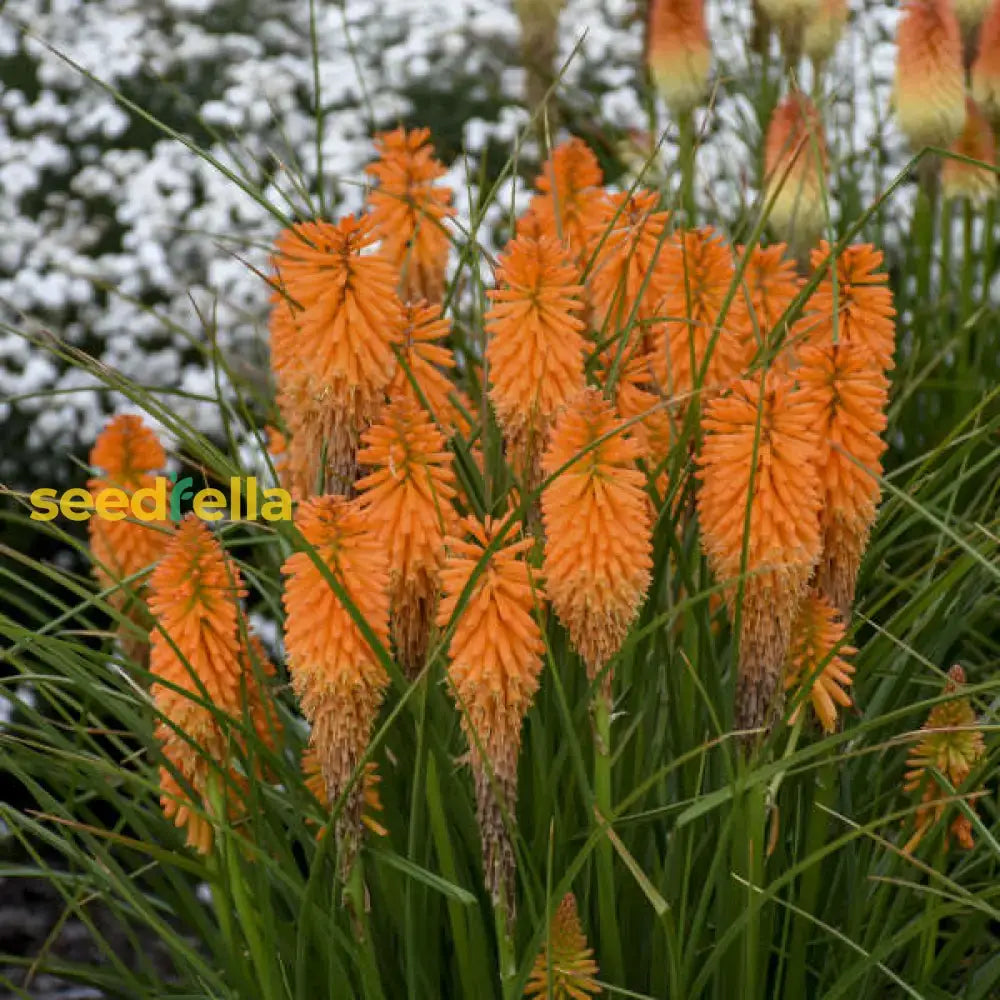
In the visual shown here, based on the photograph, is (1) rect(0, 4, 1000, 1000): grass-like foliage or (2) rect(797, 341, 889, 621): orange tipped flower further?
(2) rect(797, 341, 889, 621): orange tipped flower

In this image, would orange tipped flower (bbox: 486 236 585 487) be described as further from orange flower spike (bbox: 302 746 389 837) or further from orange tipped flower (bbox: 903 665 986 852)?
orange tipped flower (bbox: 903 665 986 852)

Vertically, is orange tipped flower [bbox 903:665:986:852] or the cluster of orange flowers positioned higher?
the cluster of orange flowers

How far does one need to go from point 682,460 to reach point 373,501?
37 centimetres

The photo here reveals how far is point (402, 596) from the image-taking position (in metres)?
1.74

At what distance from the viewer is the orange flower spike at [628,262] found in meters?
2.14

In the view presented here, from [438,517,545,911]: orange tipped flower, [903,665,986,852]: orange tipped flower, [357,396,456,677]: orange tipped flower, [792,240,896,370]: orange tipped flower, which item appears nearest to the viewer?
[438,517,545,911]: orange tipped flower

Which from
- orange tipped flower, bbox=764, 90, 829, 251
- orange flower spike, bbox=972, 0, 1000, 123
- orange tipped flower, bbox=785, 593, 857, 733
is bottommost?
orange tipped flower, bbox=785, 593, 857, 733

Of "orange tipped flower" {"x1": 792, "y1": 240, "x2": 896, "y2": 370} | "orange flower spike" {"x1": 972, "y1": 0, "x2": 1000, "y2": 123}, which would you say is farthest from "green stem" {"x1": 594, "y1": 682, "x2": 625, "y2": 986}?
"orange flower spike" {"x1": 972, "y1": 0, "x2": 1000, "y2": 123}

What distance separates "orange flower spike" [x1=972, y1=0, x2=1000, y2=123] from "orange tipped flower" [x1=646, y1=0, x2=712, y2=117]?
61cm

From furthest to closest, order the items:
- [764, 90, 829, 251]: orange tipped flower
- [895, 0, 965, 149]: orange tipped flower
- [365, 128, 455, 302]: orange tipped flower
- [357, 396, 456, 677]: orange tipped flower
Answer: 1. [895, 0, 965, 149]: orange tipped flower
2. [764, 90, 829, 251]: orange tipped flower
3. [365, 128, 455, 302]: orange tipped flower
4. [357, 396, 456, 677]: orange tipped flower

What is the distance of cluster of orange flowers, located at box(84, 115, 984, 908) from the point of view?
162 cm

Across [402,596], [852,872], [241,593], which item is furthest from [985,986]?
[241,593]

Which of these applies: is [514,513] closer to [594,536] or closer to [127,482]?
[594,536]

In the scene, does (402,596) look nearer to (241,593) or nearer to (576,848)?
(241,593)
